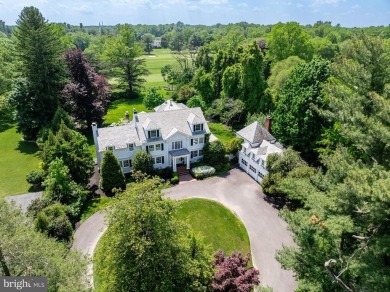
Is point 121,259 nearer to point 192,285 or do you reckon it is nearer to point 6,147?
point 192,285

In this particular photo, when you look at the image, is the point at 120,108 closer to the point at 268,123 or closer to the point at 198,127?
the point at 198,127

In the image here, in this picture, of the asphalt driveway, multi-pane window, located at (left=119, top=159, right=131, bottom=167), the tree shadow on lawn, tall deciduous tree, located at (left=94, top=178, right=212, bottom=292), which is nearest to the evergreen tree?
multi-pane window, located at (left=119, top=159, right=131, bottom=167)

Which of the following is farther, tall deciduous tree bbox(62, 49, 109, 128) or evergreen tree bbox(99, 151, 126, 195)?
tall deciduous tree bbox(62, 49, 109, 128)

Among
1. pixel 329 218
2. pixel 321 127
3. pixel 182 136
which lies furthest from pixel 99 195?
pixel 321 127

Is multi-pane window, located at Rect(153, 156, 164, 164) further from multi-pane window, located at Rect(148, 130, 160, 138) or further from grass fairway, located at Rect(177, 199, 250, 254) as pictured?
grass fairway, located at Rect(177, 199, 250, 254)

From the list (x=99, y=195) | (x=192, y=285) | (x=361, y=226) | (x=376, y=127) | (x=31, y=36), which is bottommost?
(x=99, y=195)

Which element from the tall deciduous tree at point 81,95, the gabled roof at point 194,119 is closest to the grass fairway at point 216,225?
the gabled roof at point 194,119
